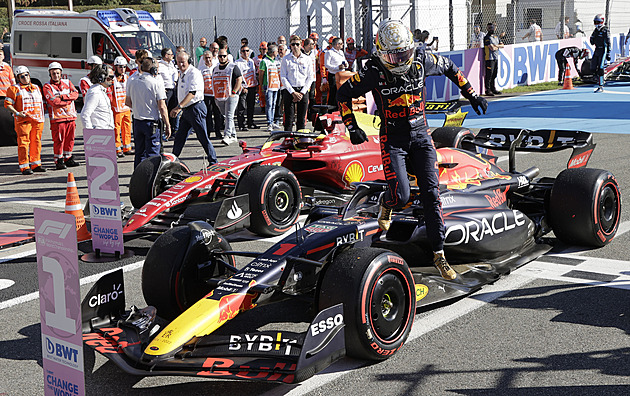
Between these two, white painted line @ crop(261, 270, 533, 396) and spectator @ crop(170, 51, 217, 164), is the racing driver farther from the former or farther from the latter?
spectator @ crop(170, 51, 217, 164)

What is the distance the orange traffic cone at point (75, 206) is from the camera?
26.8 feet

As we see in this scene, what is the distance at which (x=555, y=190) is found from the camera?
6.98m

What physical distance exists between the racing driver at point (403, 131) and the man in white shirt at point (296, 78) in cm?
914

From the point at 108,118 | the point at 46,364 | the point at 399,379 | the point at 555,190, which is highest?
the point at 108,118

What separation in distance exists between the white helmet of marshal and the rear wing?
7.52 ft

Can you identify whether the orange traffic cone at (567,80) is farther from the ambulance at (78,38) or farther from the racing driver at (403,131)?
the racing driver at (403,131)

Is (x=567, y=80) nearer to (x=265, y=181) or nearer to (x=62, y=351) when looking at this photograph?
(x=265, y=181)

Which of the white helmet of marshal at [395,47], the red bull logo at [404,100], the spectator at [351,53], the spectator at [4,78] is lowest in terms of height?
the red bull logo at [404,100]

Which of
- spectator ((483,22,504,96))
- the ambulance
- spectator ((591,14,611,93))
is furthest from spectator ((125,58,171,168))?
spectator ((591,14,611,93))

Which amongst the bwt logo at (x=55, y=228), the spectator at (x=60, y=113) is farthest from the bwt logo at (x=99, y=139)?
the spectator at (x=60, y=113)

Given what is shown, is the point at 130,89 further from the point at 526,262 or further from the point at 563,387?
the point at 563,387

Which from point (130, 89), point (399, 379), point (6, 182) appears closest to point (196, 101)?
point (130, 89)

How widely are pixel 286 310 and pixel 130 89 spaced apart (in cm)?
626

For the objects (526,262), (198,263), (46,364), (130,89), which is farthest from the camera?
(130,89)
